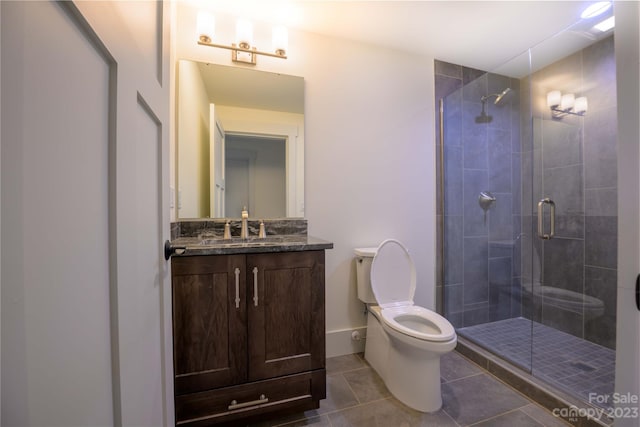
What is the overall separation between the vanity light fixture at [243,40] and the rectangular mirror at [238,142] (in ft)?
A: 0.34

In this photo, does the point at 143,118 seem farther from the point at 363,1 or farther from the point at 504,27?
the point at 504,27

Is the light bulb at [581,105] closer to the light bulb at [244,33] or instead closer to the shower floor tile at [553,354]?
the shower floor tile at [553,354]

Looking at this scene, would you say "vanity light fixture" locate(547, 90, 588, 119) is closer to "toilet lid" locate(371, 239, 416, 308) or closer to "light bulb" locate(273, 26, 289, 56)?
"toilet lid" locate(371, 239, 416, 308)

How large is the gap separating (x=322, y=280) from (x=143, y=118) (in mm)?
1036

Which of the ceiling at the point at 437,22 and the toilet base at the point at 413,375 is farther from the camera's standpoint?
the ceiling at the point at 437,22

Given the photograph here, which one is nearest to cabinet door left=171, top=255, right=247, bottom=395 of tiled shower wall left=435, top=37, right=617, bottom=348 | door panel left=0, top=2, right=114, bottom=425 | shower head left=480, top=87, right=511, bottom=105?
door panel left=0, top=2, right=114, bottom=425

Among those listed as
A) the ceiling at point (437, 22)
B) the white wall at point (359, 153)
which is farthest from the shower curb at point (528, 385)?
the ceiling at point (437, 22)

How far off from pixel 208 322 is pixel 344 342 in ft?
3.83

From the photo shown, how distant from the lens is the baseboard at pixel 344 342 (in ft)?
6.24

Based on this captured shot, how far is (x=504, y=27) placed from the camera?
1827 millimetres

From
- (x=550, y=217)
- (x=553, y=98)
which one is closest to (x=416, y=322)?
(x=550, y=217)

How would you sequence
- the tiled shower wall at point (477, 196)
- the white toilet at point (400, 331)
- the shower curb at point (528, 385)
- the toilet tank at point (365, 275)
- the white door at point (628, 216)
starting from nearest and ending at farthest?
1. the white door at point (628, 216)
2. the shower curb at point (528, 385)
3. the white toilet at point (400, 331)
4. the toilet tank at point (365, 275)
5. the tiled shower wall at point (477, 196)

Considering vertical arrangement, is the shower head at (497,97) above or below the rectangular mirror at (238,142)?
above

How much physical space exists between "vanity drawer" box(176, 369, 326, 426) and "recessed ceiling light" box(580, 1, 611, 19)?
2880 millimetres
